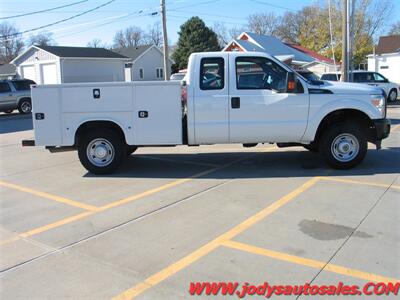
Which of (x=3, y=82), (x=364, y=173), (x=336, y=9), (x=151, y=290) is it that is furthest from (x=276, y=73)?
(x=336, y=9)

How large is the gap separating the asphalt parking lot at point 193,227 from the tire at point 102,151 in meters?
0.24

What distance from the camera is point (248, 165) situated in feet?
28.3

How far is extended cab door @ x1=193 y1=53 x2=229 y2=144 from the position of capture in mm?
7598

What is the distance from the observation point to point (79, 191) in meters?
7.16

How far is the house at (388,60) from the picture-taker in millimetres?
44125

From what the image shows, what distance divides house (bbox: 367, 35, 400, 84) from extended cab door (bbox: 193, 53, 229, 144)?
4136 cm

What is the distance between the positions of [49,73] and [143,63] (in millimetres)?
14219

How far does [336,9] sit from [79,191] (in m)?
50.0

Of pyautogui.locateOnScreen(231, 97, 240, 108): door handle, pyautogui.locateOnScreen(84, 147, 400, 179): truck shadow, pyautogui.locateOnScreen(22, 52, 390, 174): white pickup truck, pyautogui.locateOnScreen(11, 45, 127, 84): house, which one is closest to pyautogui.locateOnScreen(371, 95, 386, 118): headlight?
pyautogui.locateOnScreen(22, 52, 390, 174): white pickup truck

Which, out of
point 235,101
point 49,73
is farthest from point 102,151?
point 49,73

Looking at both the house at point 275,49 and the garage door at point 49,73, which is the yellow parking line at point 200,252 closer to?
the house at point 275,49

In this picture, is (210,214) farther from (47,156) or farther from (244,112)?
(47,156)

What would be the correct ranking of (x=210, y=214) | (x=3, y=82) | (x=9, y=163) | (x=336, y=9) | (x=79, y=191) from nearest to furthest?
(x=210, y=214) < (x=79, y=191) < (x=9, y=163) < (x=3, y=82) < (x=336, y=9)

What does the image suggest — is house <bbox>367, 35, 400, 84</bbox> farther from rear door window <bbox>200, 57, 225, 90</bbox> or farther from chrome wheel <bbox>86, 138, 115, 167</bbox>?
chrome wheel <bbox>86, 138, 115, 167</bbox>
